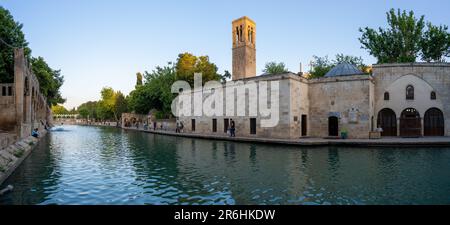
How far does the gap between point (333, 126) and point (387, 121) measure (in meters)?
4.83

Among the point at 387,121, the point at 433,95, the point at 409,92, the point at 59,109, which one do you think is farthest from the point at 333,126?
the point at 59,109

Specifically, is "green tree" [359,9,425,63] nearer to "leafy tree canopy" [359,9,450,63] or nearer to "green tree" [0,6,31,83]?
"leafy tree canopy" [359,9,450,63]

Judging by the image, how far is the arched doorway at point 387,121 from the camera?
2398 cm

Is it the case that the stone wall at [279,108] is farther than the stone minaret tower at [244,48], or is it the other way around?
the stone minaret tower at [244,48]

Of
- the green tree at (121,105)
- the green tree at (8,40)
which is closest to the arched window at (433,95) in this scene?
the green tree at (8,40)

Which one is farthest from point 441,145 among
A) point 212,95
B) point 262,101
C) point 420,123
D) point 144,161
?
point 212,95

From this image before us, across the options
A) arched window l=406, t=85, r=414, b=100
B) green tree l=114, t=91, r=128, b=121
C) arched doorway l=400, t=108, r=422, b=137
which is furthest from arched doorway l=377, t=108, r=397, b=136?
green tree l=114, t=91, r=128, b=121

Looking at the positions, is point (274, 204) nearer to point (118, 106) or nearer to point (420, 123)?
point (420, 123)

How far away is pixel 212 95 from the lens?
30.7 metres

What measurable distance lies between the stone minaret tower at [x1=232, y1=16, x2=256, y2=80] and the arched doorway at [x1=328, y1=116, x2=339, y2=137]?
13673 millimetres

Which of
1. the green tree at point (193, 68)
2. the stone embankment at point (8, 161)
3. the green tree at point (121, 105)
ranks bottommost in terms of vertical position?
the stone embankment at point (8, 161)

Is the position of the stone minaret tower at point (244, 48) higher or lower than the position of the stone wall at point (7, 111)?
higher

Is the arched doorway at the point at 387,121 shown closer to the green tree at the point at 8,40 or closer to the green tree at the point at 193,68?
the green tree at the point at 193,68
